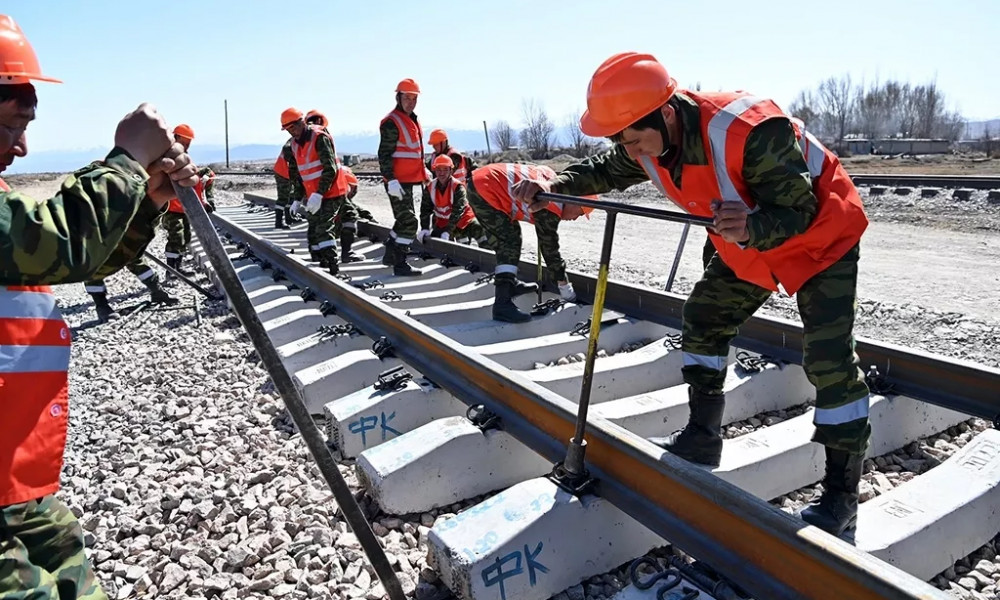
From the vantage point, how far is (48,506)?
1746 millimetres

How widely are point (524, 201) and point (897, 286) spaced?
637cm

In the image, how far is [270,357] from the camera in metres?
1.85

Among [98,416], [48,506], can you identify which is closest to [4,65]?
[48,506]

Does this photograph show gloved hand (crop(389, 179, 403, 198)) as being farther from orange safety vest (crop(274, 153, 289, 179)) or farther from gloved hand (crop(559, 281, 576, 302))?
orange safety vest (crop(274, 153, 289, 179))

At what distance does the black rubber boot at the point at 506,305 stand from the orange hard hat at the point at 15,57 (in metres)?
4.05

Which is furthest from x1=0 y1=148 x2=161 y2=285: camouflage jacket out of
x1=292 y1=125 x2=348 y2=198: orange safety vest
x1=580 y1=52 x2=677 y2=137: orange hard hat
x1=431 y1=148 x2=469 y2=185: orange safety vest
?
x1=431 y1=148 x2=469 y2=185: orange safety vest

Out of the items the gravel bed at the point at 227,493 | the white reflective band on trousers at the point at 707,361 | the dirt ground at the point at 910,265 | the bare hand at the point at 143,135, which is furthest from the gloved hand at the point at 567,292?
the bare hand at the point at 143,135

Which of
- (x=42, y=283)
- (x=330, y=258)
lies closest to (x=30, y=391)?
(x=42, y=283)

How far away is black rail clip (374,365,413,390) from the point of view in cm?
376

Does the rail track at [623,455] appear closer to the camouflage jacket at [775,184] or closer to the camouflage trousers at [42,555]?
the camouflage jacket at [775,184]

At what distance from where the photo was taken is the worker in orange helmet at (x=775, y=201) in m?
2.52

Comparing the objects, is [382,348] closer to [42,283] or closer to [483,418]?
[483,418]

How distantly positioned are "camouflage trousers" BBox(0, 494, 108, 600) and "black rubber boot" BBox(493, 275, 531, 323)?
3868 mm

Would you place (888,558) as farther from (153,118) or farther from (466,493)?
(153,118)
